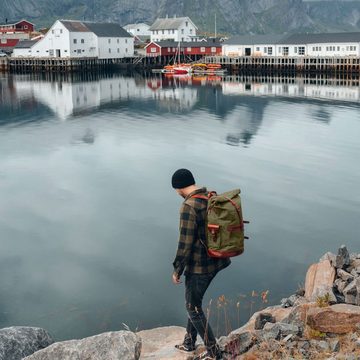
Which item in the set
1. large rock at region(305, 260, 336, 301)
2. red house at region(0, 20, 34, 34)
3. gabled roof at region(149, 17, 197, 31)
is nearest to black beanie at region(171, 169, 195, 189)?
large rock at region(305, 260, 336, 301)

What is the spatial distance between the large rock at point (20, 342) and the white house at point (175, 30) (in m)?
116

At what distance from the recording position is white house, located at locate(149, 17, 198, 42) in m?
120

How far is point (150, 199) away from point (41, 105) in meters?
35.1

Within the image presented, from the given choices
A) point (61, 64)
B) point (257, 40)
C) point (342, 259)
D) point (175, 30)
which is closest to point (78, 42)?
point (61, 64)

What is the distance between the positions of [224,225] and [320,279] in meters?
4.28

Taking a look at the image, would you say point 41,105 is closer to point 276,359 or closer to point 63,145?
point 63,145

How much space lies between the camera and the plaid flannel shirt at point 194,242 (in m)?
6.48

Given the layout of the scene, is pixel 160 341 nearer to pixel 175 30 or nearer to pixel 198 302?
pixel 198 302

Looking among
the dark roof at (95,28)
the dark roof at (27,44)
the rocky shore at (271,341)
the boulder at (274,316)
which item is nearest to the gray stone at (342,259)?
the boulder at (274,316)

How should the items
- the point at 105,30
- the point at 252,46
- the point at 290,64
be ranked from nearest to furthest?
the point at 290,64
the point at 252,46
the point at 105,30

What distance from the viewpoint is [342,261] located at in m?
10.1

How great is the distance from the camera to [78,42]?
3861 inches

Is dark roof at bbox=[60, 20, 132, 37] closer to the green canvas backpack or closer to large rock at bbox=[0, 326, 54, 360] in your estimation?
large rock at bbox=[0, 326, 54, 360]

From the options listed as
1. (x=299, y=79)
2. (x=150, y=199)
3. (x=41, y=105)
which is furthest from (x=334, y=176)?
(x=299, y=79)
